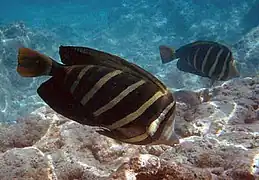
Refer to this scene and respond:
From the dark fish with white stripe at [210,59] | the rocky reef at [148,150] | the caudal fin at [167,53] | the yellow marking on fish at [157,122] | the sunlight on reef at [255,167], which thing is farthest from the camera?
the caudal fin at [167,53]

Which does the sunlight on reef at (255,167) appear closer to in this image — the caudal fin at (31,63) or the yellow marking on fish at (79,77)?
the yellow marking on fish at (79,77)

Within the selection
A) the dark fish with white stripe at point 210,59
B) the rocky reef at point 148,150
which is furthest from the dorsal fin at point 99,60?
the dark fish with white stripe at point 210,59

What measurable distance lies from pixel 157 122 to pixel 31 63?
644 millimetres

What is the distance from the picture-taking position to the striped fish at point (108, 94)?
1413mm

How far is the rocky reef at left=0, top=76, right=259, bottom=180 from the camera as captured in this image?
2041 millimetres

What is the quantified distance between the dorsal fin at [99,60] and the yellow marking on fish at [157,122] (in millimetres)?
82

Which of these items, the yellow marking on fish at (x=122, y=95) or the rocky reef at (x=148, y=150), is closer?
the yellow marking on fish at (x=122, y=95)

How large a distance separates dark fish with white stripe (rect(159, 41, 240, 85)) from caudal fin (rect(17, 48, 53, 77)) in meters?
2.32

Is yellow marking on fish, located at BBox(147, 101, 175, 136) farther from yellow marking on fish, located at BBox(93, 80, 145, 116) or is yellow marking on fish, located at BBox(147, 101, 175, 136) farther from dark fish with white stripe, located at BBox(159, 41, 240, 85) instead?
dark fish with white stripe, located at BBox(159, 41, 240, 85)

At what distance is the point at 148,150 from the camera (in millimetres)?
2947

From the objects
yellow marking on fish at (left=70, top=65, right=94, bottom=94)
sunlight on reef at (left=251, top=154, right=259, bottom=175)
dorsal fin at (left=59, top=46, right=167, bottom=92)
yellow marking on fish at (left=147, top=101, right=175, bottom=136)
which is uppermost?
dorsal fin at (left=59, top=46, right=167, bottom=92)

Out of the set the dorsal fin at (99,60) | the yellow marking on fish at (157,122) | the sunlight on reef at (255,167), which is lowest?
the sunlight on reef at (255,167)

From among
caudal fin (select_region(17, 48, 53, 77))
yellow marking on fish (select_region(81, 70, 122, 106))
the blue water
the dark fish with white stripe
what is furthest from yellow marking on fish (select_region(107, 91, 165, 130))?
the blue water

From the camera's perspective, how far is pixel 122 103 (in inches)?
56.1
